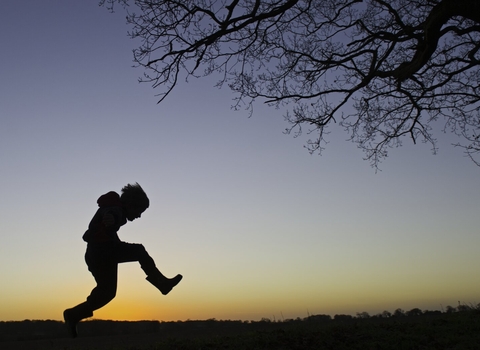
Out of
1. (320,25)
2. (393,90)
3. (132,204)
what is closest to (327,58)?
(320,25)

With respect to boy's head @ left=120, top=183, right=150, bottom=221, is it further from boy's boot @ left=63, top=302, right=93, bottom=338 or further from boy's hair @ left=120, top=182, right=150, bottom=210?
boy's boot @ left=63, top=302, right=93, bottom=338

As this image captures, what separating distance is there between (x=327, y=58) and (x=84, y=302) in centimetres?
762

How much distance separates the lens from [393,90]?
37.2 feet

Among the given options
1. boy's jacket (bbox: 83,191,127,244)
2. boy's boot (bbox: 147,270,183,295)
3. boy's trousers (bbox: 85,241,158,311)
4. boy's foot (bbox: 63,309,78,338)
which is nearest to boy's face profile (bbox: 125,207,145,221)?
boy's jacket (bbox: 83,191,127,244)

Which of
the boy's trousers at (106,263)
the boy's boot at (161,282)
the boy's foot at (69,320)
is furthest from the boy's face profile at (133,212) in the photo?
the boy's foot at (69,320)

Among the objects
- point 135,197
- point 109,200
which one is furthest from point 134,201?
point 109,200

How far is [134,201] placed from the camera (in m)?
5.21

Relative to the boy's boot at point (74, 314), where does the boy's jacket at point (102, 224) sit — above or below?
above

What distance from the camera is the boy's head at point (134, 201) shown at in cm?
521

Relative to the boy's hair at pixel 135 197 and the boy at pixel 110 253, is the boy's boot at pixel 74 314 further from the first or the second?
the boy's hair at pixel 135 197

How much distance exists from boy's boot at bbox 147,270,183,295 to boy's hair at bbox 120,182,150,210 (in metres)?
0.81

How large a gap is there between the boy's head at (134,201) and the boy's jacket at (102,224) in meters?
0.11

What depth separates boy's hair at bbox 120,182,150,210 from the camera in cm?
521

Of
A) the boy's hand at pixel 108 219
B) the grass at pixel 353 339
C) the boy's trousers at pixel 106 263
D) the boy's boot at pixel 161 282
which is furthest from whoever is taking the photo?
the grass at pixel 353 339
